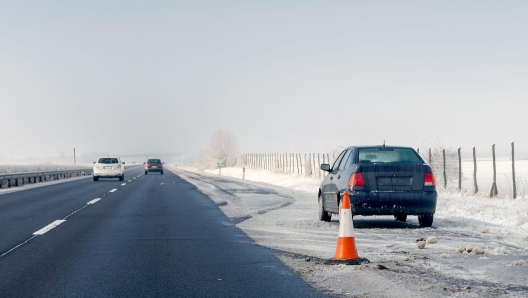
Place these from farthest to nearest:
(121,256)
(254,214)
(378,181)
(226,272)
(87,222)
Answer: (254,214) → (87,222) → (378,181) → (121,256) → (226,272)

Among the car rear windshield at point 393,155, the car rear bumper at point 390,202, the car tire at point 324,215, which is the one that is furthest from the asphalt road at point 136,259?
the car rear windshield at point 393,155

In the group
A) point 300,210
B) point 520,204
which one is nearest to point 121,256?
point 300,210

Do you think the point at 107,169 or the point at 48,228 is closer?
the point at 48,228

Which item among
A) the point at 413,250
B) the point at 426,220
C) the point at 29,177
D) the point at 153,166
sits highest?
the point at 153,166

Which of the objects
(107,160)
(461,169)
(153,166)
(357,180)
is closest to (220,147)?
(153,166)

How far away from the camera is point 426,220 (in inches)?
489

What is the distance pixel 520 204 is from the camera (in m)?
16.8

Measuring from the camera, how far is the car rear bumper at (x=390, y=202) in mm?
11758

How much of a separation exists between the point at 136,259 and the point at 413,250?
13.3 ft

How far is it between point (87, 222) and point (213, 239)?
435 centimetres

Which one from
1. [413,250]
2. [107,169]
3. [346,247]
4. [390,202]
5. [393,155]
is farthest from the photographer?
[107,169]

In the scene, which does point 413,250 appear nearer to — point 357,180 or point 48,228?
point 357,180

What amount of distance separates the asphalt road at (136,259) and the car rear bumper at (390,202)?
7.70ft

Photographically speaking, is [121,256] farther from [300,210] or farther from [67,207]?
[67,207]
